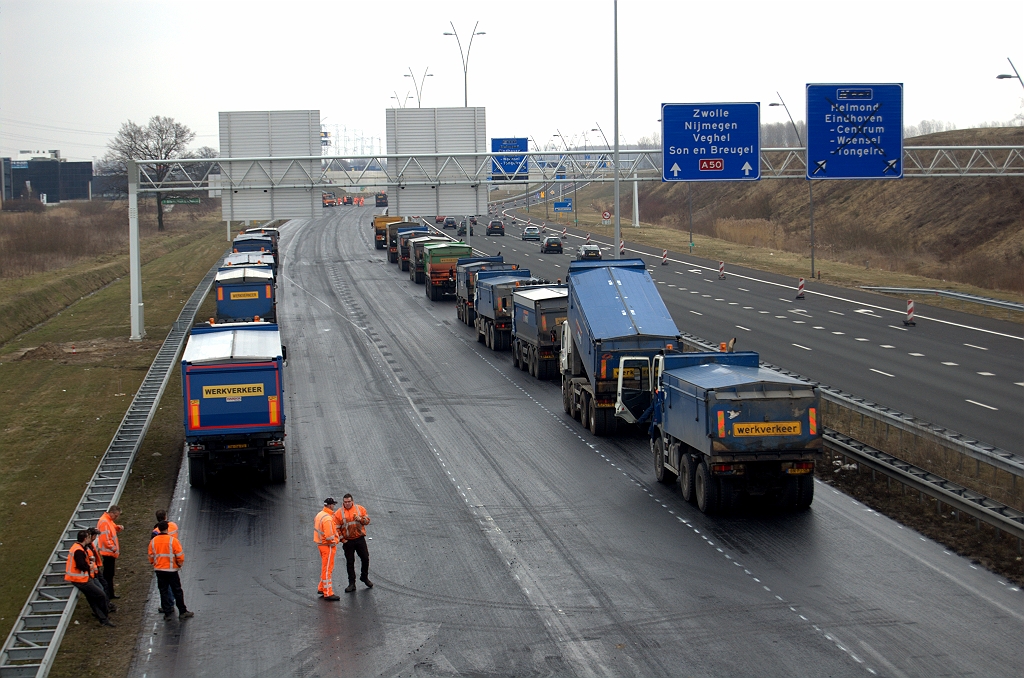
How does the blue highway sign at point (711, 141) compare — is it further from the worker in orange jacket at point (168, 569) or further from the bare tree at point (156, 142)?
the bare tree at point (156, 142)

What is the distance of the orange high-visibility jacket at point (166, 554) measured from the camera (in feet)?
47.1

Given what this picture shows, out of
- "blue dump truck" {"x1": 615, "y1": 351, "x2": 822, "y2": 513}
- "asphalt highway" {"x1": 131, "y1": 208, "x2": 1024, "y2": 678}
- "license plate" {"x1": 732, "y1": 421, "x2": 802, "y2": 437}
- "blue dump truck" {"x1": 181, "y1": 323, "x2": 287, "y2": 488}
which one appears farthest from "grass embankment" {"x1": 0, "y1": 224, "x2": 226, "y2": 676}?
"license plate" {"x1": 732, "y1": 421, "x2": 802, "y2": 437}

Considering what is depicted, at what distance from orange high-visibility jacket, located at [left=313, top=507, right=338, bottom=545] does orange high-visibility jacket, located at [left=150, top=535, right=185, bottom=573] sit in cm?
189

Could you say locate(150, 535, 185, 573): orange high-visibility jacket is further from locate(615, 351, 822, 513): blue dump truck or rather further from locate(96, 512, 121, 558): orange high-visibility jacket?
locate(615, 351, 822, 513): blue dump truck

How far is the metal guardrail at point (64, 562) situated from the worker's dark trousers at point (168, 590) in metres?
1.17

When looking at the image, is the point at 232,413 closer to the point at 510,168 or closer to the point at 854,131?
the point at 854,131

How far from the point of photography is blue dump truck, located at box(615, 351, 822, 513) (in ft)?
59.1

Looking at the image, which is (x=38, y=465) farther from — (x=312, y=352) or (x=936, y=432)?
(x=936, y=432)

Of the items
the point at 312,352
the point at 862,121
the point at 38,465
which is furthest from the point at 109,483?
the point at 862,121

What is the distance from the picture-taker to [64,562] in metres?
16.0

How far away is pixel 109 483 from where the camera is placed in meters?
20.9

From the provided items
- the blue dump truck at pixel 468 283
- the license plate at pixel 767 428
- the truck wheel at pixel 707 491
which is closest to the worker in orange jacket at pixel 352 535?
the truck wheel at pixel 707 491

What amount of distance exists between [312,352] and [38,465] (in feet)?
53.7

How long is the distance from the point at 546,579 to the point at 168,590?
536 centimetres
